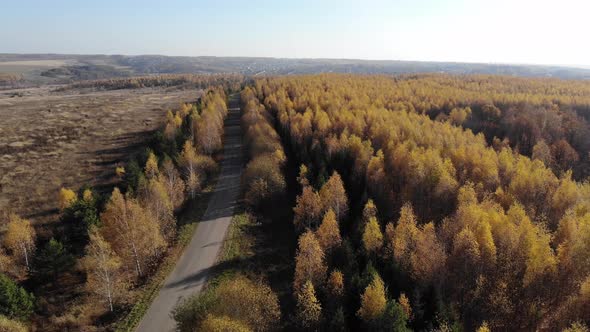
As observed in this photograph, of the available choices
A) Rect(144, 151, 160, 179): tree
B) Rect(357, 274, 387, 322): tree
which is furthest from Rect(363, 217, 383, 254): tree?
Rect(144, 151, 160, 179): tree

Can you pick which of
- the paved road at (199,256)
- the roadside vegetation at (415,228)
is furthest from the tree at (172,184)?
the roadside vegetation at (415,228)

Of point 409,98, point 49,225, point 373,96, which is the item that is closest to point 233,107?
point 373,96

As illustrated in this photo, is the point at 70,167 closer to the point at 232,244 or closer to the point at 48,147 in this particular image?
the point at 48,147

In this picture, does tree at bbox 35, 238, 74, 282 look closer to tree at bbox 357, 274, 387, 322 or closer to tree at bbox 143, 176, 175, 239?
tree at bbox 143, 176, 175, 239

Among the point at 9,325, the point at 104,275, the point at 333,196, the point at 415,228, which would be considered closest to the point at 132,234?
the point at 104,275

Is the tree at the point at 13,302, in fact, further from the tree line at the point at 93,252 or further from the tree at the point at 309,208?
the tree at the point at 309,208

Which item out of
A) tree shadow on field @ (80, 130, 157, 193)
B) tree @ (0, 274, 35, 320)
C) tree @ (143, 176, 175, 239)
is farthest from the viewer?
tree shadow on field @ (80, 130, 157, 193)

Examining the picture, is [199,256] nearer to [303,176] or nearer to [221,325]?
[303,176]
